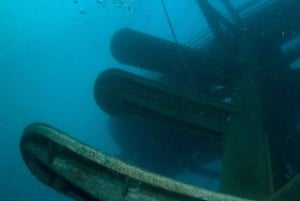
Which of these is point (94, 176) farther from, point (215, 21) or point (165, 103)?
point (215, 21)

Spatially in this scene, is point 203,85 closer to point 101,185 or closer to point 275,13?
point 275,13

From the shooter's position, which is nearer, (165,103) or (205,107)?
(205,107)

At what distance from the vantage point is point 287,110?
8.81 meters

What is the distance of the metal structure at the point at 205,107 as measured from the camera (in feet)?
10.6

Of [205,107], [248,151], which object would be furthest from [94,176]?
[205,107]

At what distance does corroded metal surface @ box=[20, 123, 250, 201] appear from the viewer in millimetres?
3112

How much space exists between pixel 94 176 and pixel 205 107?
4111mm

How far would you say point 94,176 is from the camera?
3336 mm

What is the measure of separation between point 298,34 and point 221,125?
3406 millimetres

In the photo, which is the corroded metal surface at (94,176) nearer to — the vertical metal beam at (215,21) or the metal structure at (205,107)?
the metal structure at (205,107)

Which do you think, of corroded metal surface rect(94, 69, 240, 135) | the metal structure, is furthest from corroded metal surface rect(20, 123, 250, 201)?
corroded metal surface rect(94, 69, 240, 135)

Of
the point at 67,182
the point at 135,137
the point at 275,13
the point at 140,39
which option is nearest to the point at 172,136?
the point at 135,137

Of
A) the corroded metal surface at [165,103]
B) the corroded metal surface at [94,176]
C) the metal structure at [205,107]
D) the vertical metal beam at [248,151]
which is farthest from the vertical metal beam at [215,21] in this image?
the corroded metal surface at [94,176]

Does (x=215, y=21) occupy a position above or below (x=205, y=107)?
above
